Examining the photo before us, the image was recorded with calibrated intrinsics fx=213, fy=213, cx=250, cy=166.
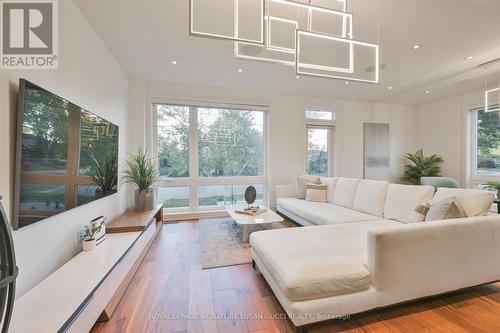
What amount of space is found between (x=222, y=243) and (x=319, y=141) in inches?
143

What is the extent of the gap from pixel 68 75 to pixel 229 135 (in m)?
2.99

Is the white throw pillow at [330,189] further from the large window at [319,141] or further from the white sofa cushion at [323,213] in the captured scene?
the large window at [319,141]

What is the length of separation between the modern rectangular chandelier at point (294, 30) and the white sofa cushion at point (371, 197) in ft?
4.92

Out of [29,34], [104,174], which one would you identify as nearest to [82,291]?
[104,174]

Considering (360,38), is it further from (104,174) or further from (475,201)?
(104,174)

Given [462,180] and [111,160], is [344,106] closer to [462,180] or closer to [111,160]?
[462,180]

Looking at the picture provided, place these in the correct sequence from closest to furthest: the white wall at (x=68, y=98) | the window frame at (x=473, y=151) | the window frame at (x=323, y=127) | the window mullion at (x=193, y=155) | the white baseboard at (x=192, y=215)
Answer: the white wall at (x=68, y=98)
the white baseboard at (x=192, y=215)
the window mullion at (x=193, y=155)
the window frame at (x=473, y=151)
the window frame at (x=323, y=127)

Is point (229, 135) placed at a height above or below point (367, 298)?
above

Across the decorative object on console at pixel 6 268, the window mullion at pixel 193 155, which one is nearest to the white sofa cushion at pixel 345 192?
the window mullion at pixel 193 155

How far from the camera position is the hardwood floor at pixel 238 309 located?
1.51 metres

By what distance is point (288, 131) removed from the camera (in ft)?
16.3

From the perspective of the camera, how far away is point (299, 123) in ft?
16.5

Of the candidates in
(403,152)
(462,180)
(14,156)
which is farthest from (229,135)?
(462,180)

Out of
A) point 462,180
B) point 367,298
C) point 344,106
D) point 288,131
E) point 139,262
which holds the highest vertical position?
point 344,106
